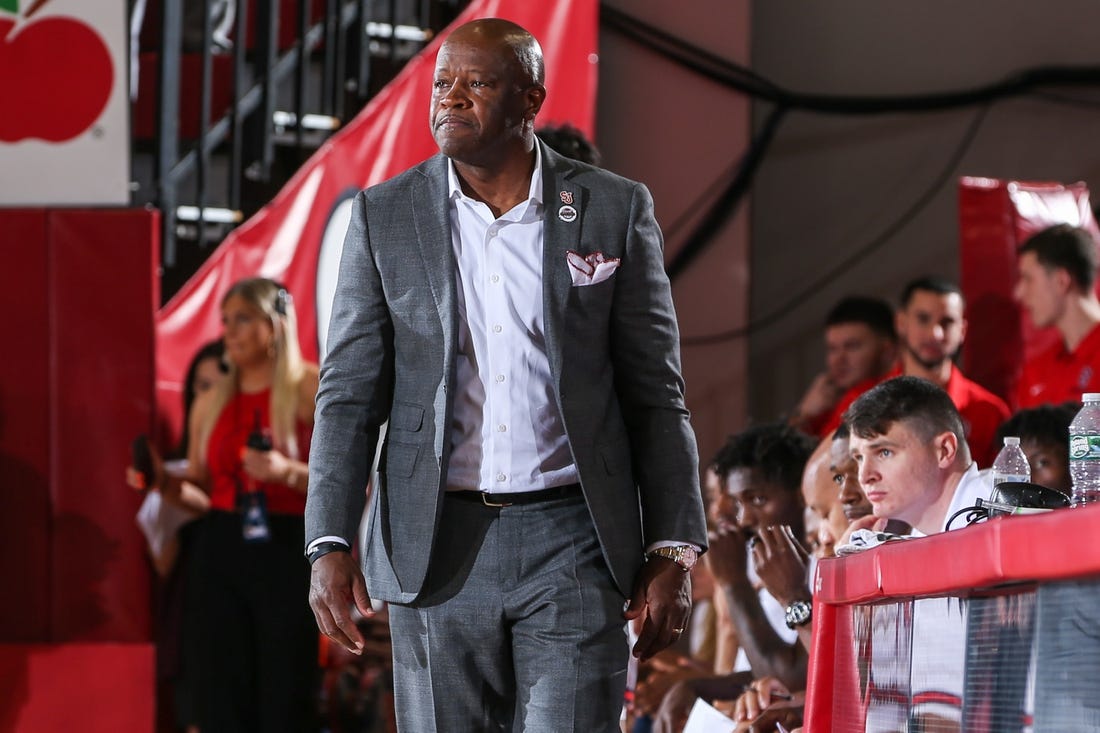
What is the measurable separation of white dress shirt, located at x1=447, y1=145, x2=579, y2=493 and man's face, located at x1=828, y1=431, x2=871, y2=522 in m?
Result: 1.38

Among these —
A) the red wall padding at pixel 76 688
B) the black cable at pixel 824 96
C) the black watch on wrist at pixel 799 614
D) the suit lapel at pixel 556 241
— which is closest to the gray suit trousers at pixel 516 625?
the suit lapel at pixel 556 241

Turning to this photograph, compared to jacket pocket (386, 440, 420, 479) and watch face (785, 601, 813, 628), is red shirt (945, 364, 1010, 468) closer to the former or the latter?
watch face (785, 601, 813, 628)

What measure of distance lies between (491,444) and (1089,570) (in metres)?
1.14

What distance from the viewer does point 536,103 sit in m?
2.52

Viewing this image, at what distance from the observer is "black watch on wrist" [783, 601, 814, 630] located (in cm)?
332

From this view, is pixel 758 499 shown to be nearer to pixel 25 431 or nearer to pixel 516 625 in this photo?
pixel 516 625

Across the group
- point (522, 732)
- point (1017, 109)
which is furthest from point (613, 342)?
point (1017, 109)

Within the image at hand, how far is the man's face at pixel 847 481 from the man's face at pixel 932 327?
4.94 ft

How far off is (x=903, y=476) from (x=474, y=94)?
1.39 metres

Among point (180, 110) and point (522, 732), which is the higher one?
point (180, 110)

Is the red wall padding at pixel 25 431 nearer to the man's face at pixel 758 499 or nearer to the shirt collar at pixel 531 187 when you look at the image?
the man's face at pixel 758 499

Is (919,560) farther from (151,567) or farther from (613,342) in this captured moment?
(151,567)

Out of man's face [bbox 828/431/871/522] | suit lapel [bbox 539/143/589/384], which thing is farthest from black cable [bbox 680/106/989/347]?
suit lapel [bbox 539/143/589/384]

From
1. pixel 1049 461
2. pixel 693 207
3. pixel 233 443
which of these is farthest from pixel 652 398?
pixel 693 207
